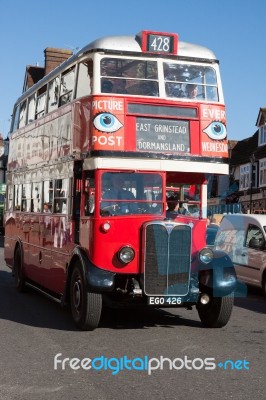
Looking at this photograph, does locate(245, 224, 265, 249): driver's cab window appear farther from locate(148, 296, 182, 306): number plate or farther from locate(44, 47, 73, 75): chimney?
locate(44, 47, 73, 75): chimney

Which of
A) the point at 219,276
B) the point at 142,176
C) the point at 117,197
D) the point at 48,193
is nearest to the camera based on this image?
the point at 219,276

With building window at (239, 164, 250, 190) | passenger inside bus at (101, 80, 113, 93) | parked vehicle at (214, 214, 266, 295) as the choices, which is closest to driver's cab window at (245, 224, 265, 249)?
parked vehicle at (214, 214, 266, 295)

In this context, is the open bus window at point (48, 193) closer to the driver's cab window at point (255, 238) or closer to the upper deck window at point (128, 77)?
the upper deck window at point (128, 77)

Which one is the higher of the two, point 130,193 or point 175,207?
point 130,193

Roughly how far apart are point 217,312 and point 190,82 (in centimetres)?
364

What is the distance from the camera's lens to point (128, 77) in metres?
10.0

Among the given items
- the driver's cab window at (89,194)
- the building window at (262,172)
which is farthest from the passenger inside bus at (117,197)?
the building window at (262,172)

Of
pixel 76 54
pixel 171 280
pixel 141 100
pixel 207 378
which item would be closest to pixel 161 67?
pixel 141 100

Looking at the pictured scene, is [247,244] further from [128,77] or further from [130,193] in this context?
[128,77]

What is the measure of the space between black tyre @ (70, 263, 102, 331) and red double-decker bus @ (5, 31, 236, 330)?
15 millimetres

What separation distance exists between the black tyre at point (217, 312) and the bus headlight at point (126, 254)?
151cm

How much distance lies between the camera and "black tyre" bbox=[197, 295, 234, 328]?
9.80 m

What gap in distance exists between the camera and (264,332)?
9930 mm

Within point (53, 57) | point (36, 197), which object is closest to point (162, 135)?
point (36, 197)
